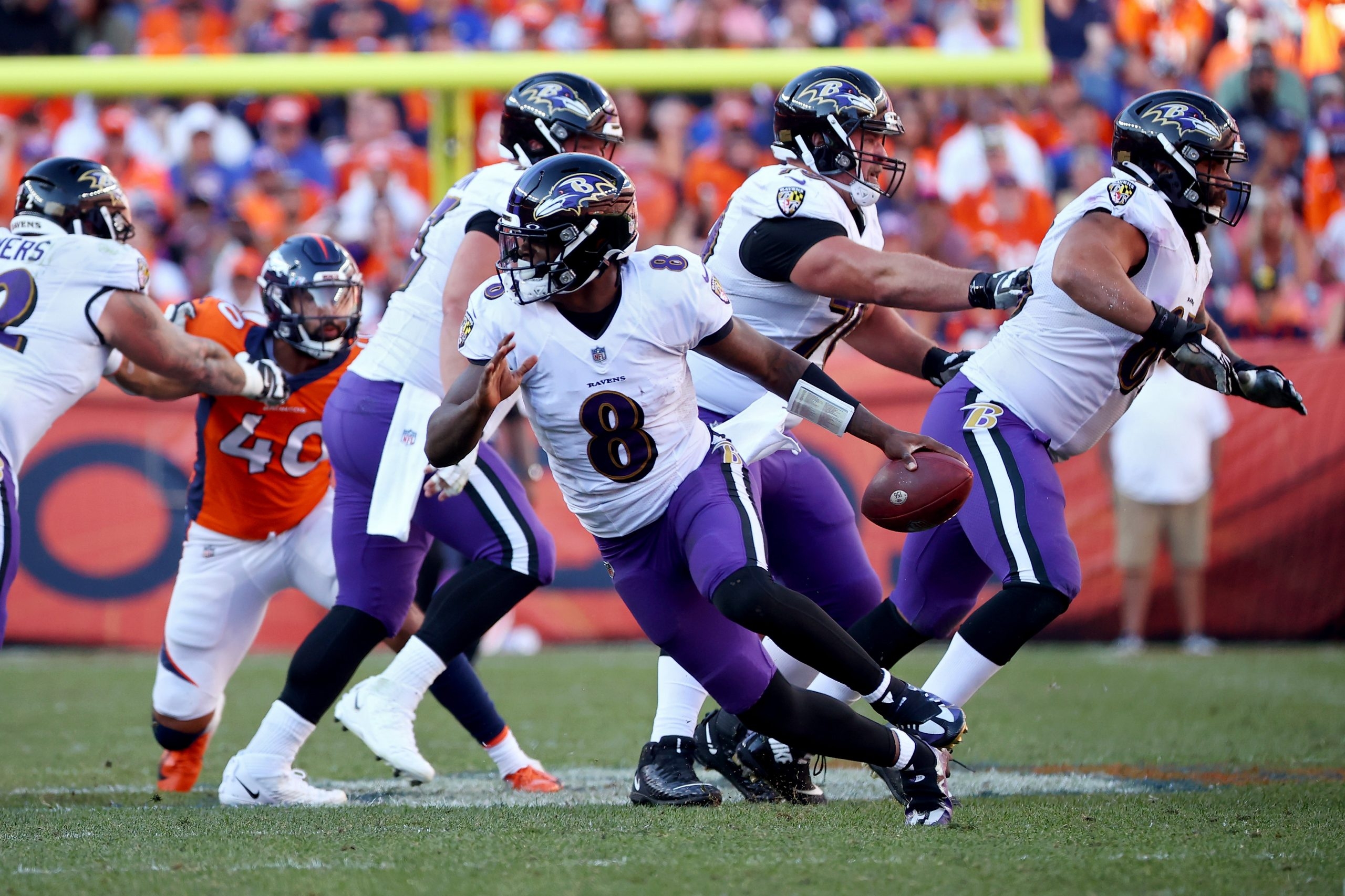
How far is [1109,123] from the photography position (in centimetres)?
1072

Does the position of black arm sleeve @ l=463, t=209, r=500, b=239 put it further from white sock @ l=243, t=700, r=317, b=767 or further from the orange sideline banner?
the orange sideline banner

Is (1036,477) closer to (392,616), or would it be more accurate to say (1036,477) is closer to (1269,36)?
(392,616)

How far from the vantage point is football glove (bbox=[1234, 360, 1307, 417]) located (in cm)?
374

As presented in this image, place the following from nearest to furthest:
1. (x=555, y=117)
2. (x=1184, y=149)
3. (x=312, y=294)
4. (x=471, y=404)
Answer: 1. (x=471, y=404)
2. (x=1184, y=149)
3. (x=555, y=117)
4. (x=312, y=294)

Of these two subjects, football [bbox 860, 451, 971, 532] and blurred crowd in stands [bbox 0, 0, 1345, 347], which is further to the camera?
blurred crowd in stands [bbox 0, 0, 1345, 347]

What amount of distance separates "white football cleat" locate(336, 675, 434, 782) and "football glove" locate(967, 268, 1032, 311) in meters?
1.88

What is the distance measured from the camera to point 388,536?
421cm

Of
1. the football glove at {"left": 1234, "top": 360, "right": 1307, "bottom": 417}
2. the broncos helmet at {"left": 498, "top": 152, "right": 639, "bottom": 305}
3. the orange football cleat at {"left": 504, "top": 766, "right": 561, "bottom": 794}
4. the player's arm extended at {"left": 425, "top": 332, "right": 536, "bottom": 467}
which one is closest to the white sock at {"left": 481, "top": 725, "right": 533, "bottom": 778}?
the orange football cleat at {"left": 504, "top": 766, "right": 561, "bottom": 794}

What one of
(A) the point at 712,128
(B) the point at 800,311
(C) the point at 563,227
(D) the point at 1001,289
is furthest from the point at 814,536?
(A) the point at 712,128

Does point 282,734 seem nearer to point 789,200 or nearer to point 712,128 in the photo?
point 789,200

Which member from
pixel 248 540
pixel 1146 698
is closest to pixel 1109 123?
pixel 1146 698

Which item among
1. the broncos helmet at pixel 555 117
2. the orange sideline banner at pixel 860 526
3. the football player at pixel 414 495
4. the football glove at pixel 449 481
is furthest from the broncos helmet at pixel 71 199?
the orange sideline banner at pixel 860 526

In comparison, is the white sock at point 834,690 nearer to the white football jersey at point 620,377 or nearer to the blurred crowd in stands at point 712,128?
the white football jersey at point 620,377

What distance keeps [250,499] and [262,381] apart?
1.32 ft
